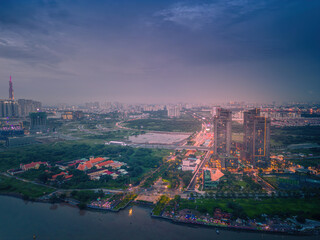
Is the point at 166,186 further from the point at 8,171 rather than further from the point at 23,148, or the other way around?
the point at 23,148

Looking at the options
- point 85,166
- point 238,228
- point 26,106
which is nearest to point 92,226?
point 238,228

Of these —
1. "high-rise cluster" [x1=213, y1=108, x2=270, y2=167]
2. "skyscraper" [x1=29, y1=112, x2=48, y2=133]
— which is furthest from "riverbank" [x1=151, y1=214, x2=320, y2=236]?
"skyscraper" [x1=29, y1=112, x2=48, y2=133]

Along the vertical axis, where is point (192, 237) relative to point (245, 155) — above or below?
below

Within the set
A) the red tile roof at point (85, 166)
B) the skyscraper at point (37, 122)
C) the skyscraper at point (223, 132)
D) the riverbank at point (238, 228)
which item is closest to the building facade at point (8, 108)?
the skyscraper at point (37, 122)

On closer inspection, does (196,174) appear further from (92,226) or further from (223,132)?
(92,226)

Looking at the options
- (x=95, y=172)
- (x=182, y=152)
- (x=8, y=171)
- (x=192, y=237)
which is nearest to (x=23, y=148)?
(x=8, y=171)

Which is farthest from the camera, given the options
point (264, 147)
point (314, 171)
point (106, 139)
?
point (106, 139)
